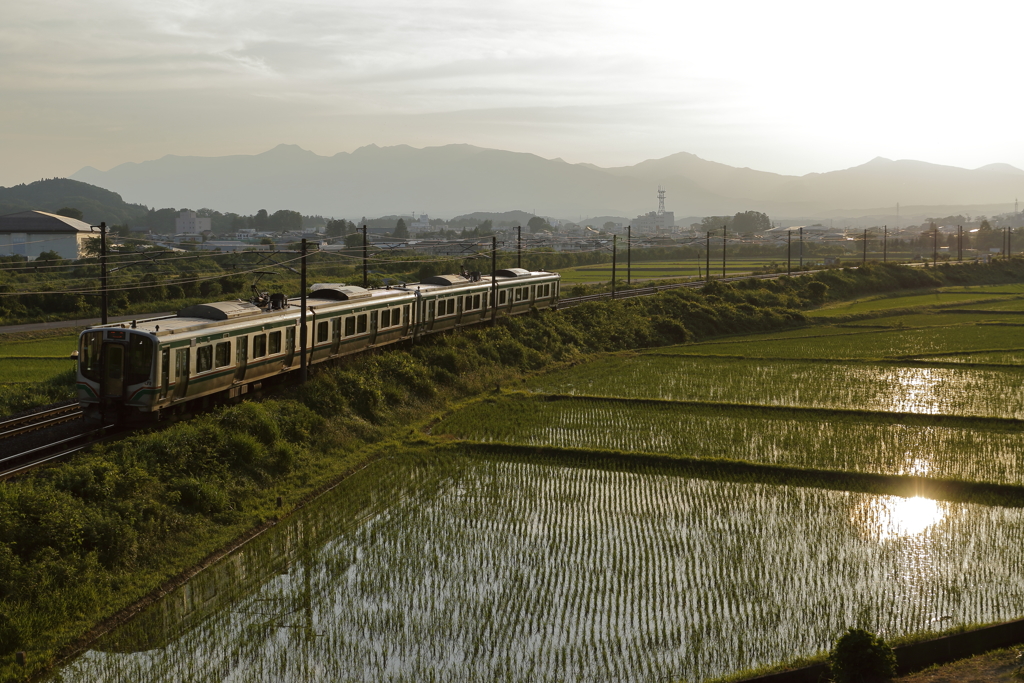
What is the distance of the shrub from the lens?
8820 millimetres

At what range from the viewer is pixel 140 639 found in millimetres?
10320

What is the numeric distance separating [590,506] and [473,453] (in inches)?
172

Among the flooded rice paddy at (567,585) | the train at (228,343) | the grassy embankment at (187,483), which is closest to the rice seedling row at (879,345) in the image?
the grassy embankment at (187,483)

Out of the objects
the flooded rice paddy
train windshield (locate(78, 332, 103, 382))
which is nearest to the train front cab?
train windshield (locate(78, 332, 103, 382))

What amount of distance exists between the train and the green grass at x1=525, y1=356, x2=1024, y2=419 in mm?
5160

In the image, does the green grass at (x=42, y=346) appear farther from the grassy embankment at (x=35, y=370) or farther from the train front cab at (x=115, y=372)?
the train front cab at (x=115, y=372)

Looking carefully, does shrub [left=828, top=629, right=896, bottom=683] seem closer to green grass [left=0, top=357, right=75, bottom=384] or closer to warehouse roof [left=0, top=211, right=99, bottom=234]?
green grass [left=0, top=357, right=75, bottom=384]

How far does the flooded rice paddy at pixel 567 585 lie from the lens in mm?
9797

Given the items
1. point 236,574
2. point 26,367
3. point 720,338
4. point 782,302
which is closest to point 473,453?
point 236,574

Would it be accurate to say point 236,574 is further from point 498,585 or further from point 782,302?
point 782,302

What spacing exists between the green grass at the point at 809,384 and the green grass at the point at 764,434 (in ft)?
4.73

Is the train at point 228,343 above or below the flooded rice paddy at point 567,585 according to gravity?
above

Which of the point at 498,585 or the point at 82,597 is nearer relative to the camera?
the point at 82,597

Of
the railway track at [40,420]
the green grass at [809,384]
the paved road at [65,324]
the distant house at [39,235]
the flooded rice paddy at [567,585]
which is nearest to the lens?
the flooded rice paddy at [567,585]
